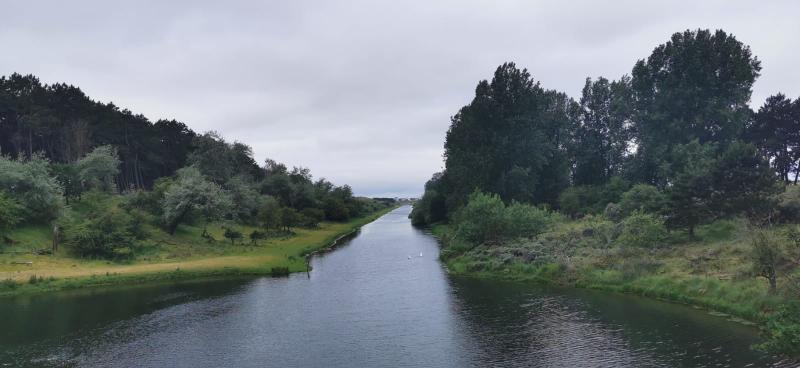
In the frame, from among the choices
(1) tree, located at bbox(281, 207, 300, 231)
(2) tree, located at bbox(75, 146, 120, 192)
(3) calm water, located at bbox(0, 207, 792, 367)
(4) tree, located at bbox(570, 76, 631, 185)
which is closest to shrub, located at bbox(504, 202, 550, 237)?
(3) calm water, located at bbox(0, 207, 792, 367)

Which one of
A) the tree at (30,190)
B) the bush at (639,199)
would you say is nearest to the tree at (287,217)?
the tree at (30,190)

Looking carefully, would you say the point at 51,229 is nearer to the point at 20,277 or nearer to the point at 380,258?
the point at 20,277

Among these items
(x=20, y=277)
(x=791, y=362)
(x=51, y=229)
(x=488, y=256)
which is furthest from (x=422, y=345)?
(x=51, y=229)

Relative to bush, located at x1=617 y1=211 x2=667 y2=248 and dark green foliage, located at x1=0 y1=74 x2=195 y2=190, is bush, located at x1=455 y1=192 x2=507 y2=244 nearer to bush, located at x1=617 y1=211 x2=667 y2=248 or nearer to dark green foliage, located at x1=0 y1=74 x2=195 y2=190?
bush, located at x1=617 y1=211 x2=667 y2=248

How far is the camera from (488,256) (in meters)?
65.5

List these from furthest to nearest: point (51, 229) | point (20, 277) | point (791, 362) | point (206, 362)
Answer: point (51, 229) → point (20, 277) → point (206, 362) → point (791, 362)

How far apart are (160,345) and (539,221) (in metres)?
57.2

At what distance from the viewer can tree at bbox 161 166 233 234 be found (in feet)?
268

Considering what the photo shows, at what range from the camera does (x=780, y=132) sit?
94500mm

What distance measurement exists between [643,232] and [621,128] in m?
62.3

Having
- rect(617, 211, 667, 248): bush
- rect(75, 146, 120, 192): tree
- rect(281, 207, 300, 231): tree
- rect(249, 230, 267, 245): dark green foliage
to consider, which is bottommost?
rect(249, 230, 267, 245): dark green foliage

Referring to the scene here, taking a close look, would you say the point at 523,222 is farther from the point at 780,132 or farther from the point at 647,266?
the point at 780,132

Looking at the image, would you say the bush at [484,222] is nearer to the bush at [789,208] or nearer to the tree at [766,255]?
the bush at [789,208]

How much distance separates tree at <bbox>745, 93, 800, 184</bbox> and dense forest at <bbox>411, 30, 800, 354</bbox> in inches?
8.8
